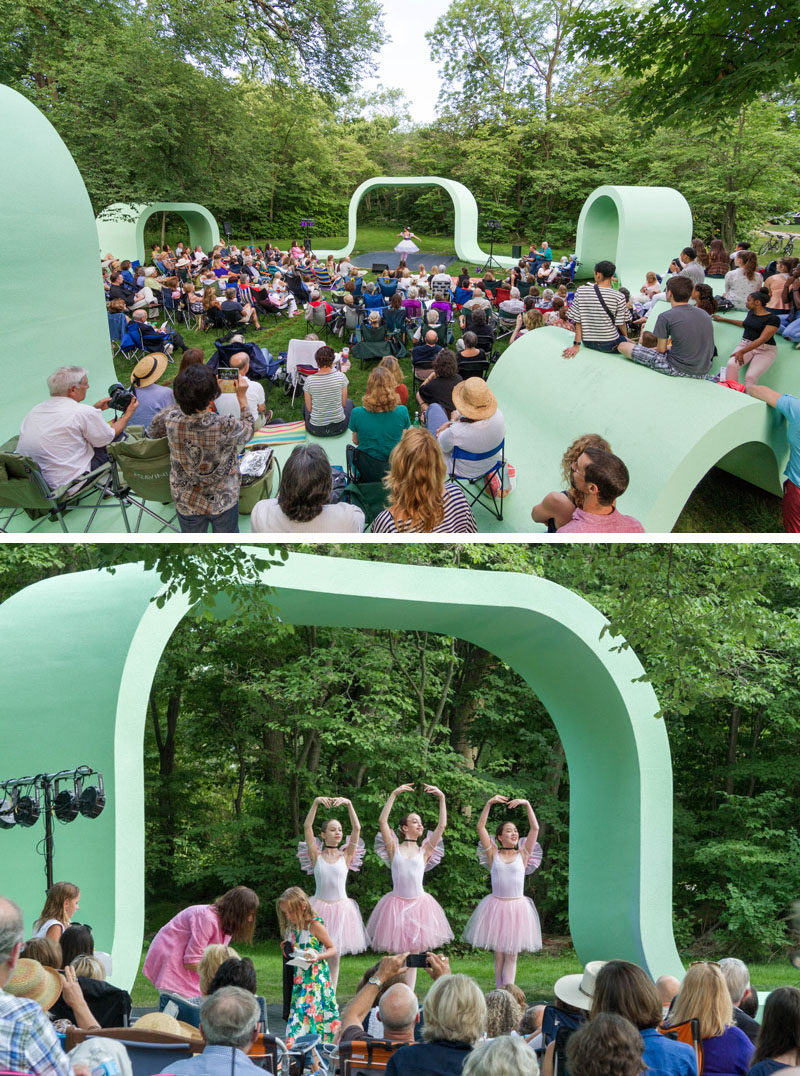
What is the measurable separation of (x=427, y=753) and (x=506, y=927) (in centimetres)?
583

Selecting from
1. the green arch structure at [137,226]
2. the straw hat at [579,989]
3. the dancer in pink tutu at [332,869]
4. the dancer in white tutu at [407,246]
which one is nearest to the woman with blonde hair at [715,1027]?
the straw hat at [579,989]

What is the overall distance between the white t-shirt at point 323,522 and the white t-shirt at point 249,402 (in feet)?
7.13

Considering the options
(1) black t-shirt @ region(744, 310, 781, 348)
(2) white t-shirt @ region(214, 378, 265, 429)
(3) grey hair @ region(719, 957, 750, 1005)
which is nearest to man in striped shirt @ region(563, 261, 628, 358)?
(1) black t-shirt @ region(744, 310, 781, 348)

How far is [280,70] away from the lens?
13656 millimetres

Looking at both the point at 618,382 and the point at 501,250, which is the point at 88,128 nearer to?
the point at 501,250

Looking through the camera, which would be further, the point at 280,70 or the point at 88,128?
the point at 88,128

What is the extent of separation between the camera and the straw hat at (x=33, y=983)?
3.07m

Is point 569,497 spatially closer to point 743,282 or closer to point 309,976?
point 309,976

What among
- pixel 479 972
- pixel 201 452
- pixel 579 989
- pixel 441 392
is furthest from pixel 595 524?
pixel 479 972

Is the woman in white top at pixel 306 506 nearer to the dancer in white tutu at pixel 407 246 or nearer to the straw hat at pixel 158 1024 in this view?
the straw hat at pixel 158 1024

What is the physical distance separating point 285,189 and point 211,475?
15402 millimetres

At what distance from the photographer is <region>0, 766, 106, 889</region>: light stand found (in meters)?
4.99

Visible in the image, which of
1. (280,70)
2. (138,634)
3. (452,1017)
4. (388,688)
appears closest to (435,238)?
(280,70)

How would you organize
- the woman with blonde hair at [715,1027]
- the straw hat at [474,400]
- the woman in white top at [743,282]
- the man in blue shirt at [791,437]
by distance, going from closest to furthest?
the woman with blonde hair at [715,1027] < the straw hat at [474,400] < the man in blue shirt at [791,437] < the woman in white top at [743,282]
